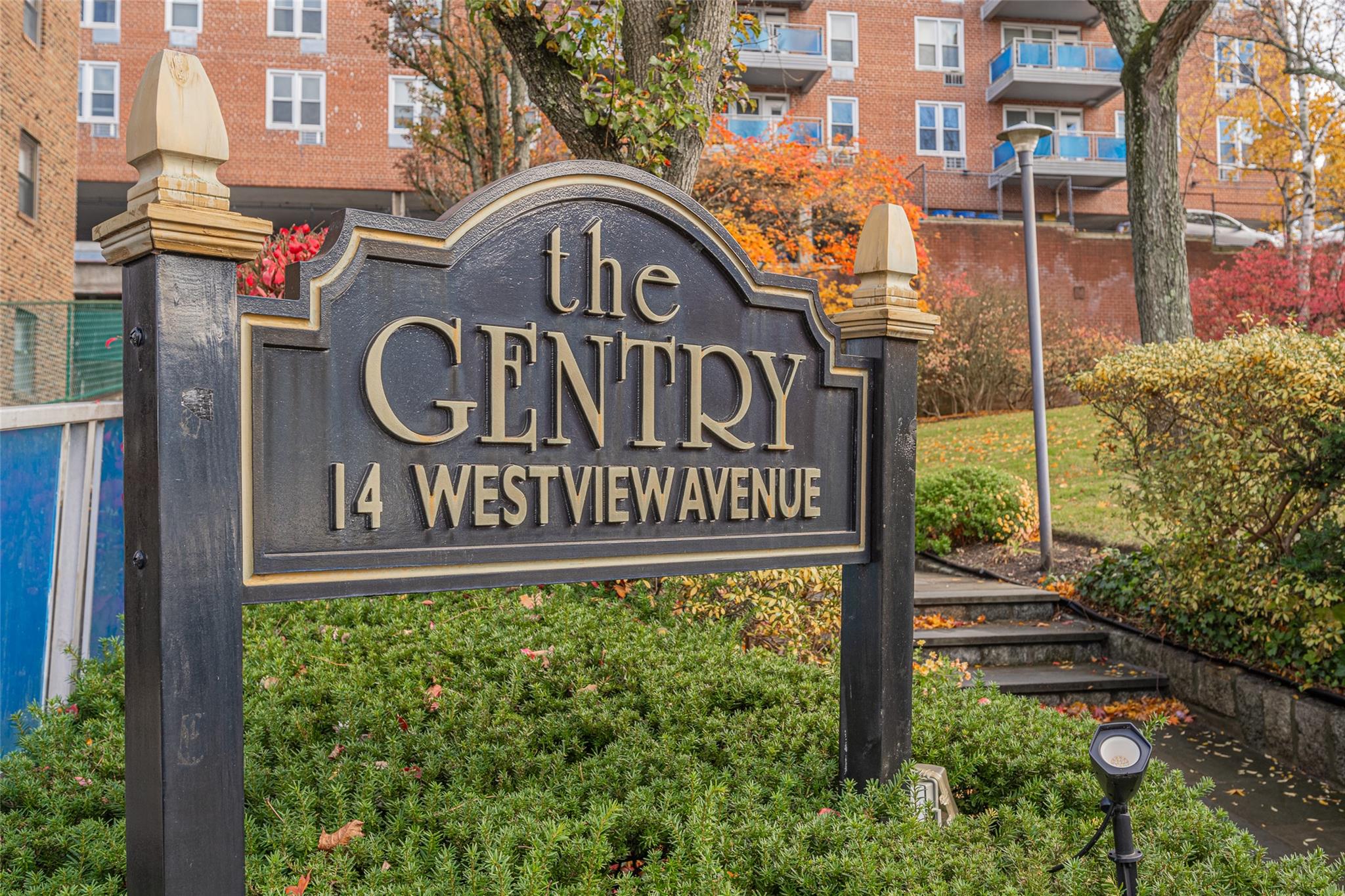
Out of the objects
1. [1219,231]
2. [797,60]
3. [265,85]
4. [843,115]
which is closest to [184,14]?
[265,85]

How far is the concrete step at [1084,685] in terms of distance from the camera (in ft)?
22.7

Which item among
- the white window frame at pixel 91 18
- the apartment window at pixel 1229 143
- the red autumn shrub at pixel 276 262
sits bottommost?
the red autumn shrub at pixel 276 262

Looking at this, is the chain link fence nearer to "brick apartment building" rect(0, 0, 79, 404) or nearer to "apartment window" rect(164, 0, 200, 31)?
"brick apartment building" rect(0, 0, 79, 404)

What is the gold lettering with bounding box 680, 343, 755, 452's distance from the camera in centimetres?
287

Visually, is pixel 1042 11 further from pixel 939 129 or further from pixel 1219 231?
pixel 1219 231

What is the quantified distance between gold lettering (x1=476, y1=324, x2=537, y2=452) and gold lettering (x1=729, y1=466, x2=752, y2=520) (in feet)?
2.22

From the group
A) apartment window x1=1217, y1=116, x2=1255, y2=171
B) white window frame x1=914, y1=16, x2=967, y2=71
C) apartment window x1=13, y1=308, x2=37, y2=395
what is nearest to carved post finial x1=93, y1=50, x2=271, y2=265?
apartment window x1=13, y1=308, x2=37, y2=395

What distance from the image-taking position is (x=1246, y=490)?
654 cm

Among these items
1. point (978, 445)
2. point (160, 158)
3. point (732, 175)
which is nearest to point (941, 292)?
point (978, 445)

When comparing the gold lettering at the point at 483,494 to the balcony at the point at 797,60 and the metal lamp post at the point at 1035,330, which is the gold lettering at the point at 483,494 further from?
the balcony at the point at 797,60

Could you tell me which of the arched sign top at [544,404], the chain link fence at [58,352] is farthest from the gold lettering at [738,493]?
the chain link fence at [58,352]

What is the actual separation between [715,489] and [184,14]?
27.5 m

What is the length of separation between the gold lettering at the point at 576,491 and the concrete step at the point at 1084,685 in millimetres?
5098

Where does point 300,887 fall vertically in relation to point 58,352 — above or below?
below
